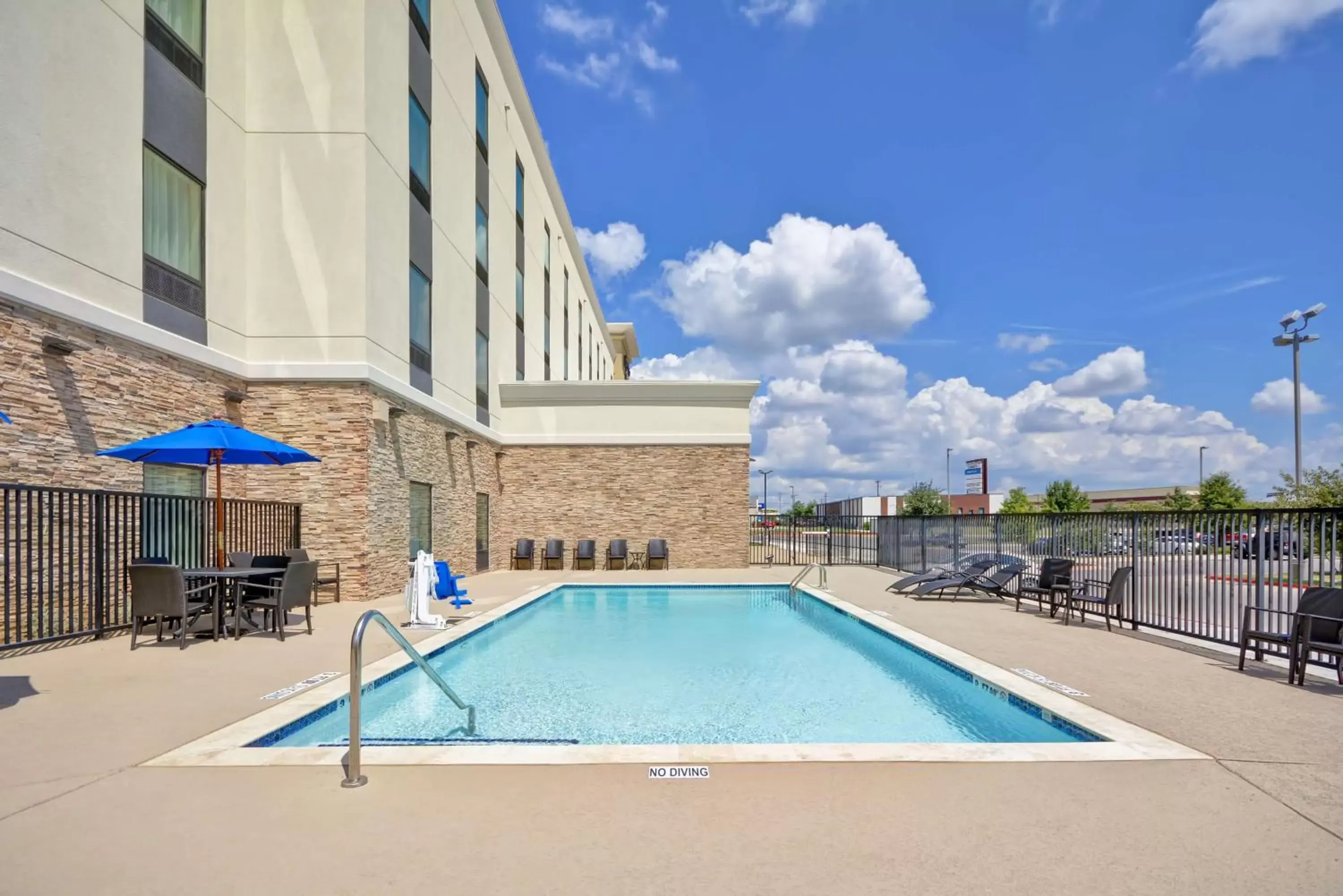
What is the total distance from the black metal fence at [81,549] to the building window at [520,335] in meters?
12.3

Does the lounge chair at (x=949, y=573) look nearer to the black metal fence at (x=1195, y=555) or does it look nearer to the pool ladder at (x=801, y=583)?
the black metal fence at (x=1195, y=555)

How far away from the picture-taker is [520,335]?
74.2ft

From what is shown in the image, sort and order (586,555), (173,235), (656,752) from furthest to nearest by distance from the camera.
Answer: (586,555) < (173,235) < (656,752)

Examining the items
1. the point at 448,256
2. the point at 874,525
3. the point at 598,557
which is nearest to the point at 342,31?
the point at 448,256

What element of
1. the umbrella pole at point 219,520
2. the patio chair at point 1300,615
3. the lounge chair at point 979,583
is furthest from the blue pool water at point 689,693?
the umbrella pole at point 219,520

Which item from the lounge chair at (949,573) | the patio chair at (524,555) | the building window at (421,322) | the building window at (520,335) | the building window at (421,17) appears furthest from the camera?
the building window at (520,335)

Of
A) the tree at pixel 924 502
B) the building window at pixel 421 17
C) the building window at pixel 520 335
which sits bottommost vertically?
the tree at pixel 924 502

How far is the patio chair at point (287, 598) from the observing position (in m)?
8.33

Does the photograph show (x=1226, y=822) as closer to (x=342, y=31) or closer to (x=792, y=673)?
(x=792, y=673)

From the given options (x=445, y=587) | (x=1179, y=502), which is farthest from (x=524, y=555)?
(x=1179, y=502)

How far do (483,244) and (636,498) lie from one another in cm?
800

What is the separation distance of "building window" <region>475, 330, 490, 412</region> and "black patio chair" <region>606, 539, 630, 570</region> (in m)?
5.06

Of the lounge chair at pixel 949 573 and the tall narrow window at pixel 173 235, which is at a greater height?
the tall narrow window at pixel 173 235

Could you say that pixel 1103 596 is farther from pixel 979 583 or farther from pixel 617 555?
pixel 617 555
